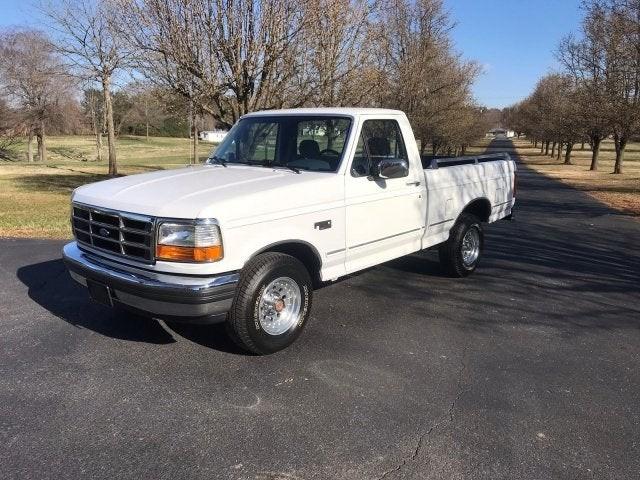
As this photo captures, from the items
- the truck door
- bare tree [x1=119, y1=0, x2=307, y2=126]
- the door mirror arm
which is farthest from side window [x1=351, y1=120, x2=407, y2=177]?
bare tree [x1=119, y1=0, x2=307, y2=126]

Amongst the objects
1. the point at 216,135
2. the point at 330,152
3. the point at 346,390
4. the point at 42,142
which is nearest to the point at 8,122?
the point at 42,142

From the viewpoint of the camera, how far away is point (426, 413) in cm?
338

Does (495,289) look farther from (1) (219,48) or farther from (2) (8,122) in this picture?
(2) (8,122)

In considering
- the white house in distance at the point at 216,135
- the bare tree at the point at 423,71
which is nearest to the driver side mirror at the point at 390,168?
the white house in distance at the point at 216,135

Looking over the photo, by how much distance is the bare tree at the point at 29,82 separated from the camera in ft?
120

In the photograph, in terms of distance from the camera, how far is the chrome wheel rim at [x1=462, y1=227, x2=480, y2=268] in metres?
6.55

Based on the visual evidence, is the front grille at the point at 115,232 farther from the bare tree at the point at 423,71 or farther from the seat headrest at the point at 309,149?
the bare tree at the point at 423,71

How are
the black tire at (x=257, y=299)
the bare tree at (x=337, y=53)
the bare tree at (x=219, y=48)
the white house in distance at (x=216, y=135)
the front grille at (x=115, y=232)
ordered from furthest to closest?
the white house in distance at (x=216, y=135) < the bare tree at (x=337, y=53) < the bare tree at (x=219, y=48) < the black tire at (x=257, y=299) < the front grille at (x=115, y=232)

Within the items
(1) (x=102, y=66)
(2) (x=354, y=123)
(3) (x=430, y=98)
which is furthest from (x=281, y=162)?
(3) (x=430, y=98)

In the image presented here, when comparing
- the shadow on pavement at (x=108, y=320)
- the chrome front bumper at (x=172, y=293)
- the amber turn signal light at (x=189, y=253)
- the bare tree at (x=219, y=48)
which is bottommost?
the shadow on pavement at (x=108, y=320)

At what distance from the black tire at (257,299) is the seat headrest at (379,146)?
4.87ft

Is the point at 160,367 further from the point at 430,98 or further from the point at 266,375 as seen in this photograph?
the point at 430,98

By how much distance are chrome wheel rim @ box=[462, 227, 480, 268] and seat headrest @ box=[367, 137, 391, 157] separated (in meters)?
1.79

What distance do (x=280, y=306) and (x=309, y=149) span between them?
159cm
